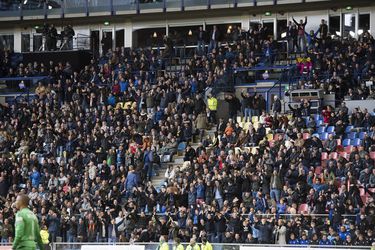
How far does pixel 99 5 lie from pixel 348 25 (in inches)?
475

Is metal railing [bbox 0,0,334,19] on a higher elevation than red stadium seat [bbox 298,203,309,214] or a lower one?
higher

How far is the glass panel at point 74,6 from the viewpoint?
45.0m

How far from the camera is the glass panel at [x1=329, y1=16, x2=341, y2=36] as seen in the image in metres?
42.1

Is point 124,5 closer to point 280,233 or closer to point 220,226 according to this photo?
point 220,226

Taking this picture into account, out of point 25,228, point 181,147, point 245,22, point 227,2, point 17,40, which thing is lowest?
point 181,147

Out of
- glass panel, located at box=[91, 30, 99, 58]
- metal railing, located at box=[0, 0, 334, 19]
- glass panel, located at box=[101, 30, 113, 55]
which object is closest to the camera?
metal railing, located at box=[0, 0, 334, 19]

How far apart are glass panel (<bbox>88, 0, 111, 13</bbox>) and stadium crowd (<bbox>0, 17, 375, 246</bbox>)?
3036 mm

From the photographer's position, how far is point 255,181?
28844mm

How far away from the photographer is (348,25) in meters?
41.8

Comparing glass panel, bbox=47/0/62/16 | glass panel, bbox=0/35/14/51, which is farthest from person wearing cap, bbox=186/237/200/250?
glass panel, bbox=0/35/14/51

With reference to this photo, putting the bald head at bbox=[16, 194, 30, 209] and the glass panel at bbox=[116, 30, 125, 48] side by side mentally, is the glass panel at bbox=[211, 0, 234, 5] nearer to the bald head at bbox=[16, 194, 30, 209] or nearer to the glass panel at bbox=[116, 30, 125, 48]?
the glass panel at bbox=[116, 30, 125, 48]

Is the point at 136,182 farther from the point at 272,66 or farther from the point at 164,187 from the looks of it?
the point at 272,66

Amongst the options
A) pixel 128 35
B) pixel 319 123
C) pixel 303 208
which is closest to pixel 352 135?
pixel 319 123

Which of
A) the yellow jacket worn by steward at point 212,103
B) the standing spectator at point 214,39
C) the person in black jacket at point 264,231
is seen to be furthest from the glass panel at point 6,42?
the person in black jacket at point 264,231
